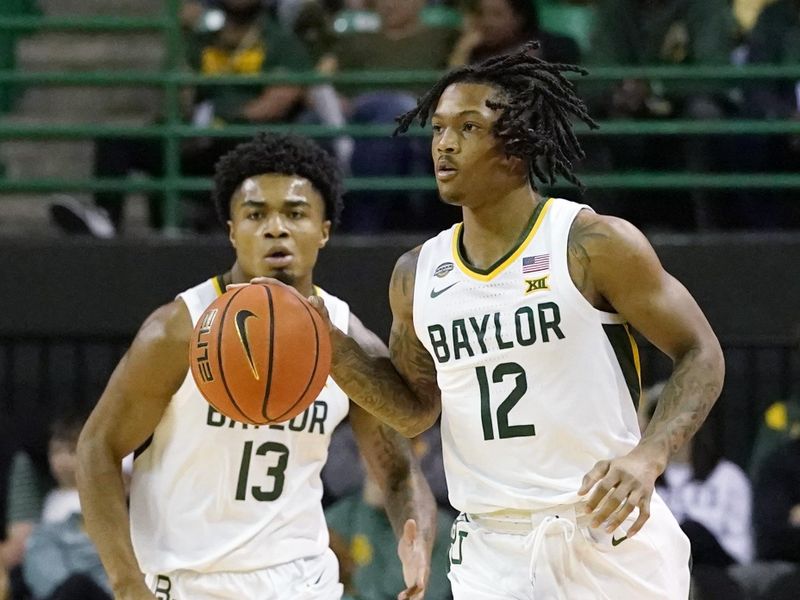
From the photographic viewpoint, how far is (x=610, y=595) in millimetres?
3908

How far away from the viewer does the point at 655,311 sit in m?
3.92

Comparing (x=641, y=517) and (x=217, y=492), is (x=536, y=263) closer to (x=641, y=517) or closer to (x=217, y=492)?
(x=641, y=517)

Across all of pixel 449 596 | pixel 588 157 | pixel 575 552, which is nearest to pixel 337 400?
pixel 575 552

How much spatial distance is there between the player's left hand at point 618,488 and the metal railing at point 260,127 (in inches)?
154

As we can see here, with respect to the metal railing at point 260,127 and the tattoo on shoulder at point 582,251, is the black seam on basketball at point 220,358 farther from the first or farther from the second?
the metal railing at point 260,127

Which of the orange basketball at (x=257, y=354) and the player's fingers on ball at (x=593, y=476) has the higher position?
A: the orange basketball at (x=257, y=354)

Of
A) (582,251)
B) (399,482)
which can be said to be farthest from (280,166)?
(582,251)

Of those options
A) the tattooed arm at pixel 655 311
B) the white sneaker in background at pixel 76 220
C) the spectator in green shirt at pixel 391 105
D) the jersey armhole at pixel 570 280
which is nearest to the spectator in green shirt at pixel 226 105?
the white sneaker in background at pixel 76 220

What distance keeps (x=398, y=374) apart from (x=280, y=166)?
924 millimetres

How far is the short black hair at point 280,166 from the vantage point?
5012mm

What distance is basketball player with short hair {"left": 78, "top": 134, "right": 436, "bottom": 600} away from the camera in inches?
183

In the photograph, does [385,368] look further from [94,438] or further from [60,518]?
[60,518]

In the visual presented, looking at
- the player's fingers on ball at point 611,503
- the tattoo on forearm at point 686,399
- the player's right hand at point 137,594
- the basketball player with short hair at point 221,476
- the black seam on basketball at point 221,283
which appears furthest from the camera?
the black seam on basketball at point 221,283

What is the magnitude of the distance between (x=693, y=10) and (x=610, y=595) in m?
4.68
